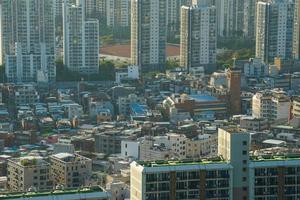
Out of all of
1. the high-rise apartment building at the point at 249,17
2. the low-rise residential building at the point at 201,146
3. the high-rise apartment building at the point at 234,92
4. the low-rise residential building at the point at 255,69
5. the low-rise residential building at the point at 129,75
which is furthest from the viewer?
the high-rise apartment building at the point at 249,17

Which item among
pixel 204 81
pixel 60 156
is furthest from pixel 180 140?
pixel 204 81

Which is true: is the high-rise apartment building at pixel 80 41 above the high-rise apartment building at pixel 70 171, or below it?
above

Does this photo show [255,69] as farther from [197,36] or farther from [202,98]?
[202,98]

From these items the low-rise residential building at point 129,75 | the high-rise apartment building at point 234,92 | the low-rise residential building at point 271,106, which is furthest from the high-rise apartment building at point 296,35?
the low-rise residential building at point 271,106

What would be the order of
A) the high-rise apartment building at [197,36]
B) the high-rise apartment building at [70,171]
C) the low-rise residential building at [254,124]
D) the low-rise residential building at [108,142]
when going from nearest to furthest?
the high-rise apartment building at [70,171]
the low-rise residential building at [108,142]
the low-rise residential building at [254,124]
the high-rise apartment building at [197,36]

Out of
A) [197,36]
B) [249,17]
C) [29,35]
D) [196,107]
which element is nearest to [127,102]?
[196,107]

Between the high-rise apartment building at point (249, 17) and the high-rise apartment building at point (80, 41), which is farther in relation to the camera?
the high-rise apartment building at point (249, 17)

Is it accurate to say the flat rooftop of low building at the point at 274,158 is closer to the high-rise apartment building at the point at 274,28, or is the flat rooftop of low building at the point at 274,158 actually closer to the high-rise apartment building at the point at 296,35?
the high-rise apartment building at the point at 274,28

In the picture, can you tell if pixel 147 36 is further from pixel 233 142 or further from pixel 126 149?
pixel 233 142
